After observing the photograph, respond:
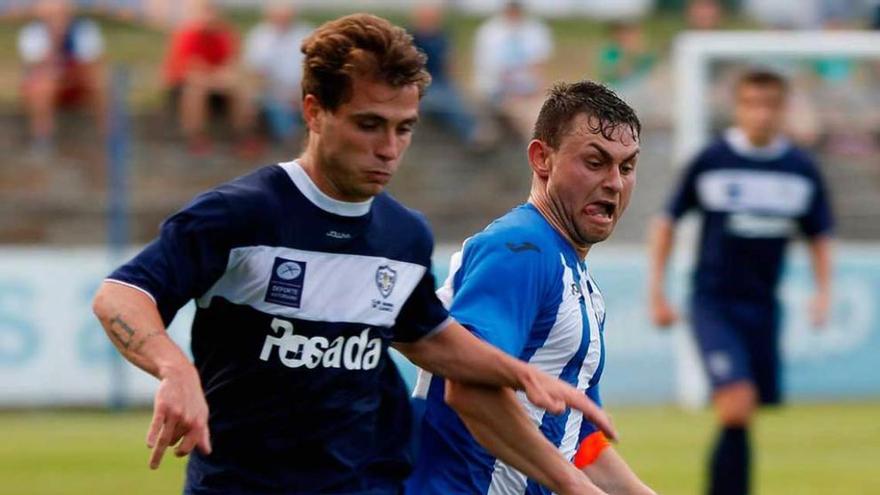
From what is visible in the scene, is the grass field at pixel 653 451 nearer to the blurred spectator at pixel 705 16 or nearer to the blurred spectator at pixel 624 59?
the blurred spectator at pixel 624 59

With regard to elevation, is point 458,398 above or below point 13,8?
above

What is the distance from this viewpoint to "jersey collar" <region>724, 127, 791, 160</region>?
1006 cm

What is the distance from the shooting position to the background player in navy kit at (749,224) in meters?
9.80

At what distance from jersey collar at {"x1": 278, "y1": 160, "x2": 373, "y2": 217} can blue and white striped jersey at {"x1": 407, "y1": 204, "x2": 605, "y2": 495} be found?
35cm

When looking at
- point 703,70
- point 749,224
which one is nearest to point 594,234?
point 749,224

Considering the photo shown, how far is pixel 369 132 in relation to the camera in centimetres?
491

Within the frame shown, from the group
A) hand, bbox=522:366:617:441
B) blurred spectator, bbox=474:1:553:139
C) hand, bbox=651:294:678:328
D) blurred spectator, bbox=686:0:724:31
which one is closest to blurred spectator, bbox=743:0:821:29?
blurred spectator, bbox=686:0:724:31

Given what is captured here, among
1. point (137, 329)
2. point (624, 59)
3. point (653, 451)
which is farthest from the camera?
point (624, 59)

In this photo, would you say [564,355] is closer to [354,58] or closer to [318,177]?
[318,177]

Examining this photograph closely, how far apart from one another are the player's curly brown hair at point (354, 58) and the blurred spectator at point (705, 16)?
54.6 ft

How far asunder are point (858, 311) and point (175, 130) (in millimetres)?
6878

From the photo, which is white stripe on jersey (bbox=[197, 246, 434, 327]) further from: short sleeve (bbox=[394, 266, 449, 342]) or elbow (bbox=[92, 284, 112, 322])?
elbow (bbox=[92, 284, 112, 322])

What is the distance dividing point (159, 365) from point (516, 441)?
955 mm

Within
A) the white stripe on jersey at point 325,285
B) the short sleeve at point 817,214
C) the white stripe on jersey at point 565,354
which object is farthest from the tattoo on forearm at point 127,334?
the short sleeve at point 817,214
